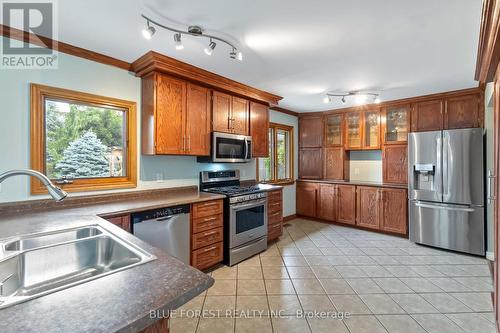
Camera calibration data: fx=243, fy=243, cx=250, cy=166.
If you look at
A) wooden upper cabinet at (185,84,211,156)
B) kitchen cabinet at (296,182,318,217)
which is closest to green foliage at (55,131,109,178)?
wooden upper cabinet at (185,84,211,156)

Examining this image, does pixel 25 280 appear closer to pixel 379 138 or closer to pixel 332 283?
pixel 332 283

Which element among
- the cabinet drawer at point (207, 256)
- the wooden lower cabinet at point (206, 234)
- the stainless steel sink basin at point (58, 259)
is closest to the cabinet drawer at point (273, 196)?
the wooden lower cabinet at point (206, 234)

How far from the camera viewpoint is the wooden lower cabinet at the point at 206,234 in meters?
2.75

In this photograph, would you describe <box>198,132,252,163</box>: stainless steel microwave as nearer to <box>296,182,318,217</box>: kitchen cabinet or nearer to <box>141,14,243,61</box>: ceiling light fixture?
<box>141,14,243,61</box>: ceiling light fixture

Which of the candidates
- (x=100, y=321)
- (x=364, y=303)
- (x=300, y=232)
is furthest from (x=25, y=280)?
(x=300, y=232)

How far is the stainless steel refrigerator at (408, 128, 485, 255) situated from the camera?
130 inches

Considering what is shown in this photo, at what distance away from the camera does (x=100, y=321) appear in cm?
66

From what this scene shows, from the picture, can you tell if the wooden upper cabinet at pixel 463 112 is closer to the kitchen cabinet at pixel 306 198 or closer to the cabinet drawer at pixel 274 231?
the kitchen cabinet at pixel 306 198

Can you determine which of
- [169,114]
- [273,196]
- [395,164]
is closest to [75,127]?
[169,114]

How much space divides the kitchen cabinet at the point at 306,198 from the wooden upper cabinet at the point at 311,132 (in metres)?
0.91

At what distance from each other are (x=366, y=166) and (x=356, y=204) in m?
0.93

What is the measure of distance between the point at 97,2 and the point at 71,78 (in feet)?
3.33

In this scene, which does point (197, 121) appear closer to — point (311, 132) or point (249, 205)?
point (249, 205)

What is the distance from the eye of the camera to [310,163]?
5.47 metres
